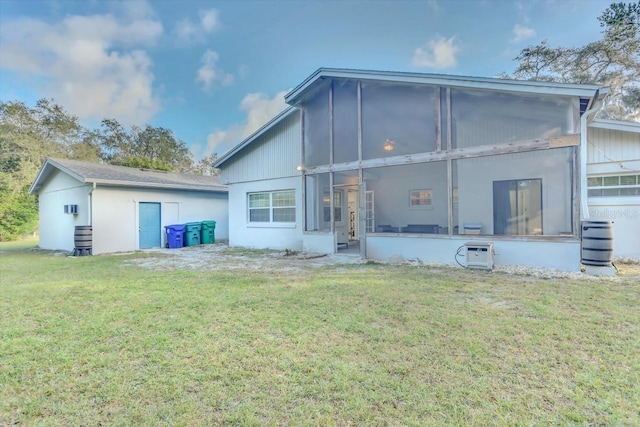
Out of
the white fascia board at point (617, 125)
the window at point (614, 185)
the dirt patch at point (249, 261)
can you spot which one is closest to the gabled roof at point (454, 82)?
the white fascia board at point (617, 125)

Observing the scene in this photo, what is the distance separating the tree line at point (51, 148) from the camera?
19891 mm

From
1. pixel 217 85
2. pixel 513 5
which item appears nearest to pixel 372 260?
pixel 513 5

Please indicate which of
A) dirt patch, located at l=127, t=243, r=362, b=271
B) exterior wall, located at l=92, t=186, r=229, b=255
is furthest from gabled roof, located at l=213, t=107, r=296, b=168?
dirt patch, located at l=127, t=243, r=362, b=271

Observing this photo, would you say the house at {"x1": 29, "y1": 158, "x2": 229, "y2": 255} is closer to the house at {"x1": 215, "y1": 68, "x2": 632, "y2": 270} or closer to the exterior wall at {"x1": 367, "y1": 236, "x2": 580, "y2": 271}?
the house at {"x1": 215, "y1": 68, "x2": 632, "y2": 270}

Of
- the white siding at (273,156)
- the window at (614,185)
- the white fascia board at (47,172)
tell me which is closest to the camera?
the window at (614,185)

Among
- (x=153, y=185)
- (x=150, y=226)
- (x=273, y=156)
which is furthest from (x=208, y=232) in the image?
(x=273, y=156)

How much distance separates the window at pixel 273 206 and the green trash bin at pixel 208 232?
8.80 ft

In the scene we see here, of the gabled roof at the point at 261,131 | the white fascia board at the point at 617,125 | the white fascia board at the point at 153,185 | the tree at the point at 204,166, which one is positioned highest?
the tree at the point at 204,166

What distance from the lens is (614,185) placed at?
27.1 ft

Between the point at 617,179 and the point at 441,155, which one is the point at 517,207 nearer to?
the point at 617,179

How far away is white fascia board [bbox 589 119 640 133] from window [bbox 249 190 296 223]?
28.4 ft

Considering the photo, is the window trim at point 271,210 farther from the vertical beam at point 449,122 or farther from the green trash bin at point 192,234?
the vertical beam at point 449,122

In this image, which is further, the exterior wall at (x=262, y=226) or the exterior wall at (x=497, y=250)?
the exterior wall at (x=262, y=226)

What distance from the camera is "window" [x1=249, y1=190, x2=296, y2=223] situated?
11.2m
